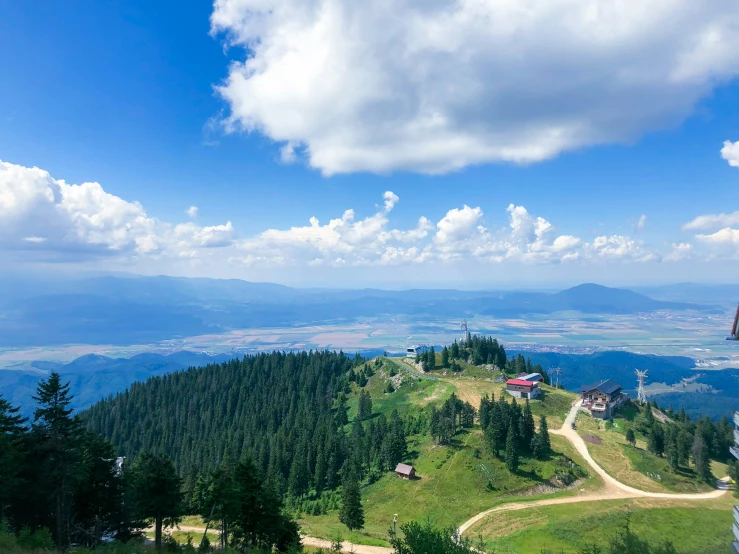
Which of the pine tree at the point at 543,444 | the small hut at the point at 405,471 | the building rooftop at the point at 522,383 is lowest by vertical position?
the small hut at the point at 405,471

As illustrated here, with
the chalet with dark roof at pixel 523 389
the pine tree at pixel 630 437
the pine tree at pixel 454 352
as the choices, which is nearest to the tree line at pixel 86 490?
the pine tree at pixel 630 437

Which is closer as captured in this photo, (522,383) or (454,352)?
(522,383)

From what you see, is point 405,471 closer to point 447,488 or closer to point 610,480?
point 447,488

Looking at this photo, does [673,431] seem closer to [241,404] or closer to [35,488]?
[35,488]

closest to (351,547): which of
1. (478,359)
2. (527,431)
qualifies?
(527,431)

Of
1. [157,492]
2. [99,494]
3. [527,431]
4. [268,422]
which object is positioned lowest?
[268,422]

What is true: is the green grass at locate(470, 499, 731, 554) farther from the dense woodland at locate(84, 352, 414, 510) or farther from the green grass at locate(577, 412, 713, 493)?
the dense woodland at locate(84, 352, 414, 510)

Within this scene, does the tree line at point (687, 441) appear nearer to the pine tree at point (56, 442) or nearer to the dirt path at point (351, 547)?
the dirt path at point (351, 547)
